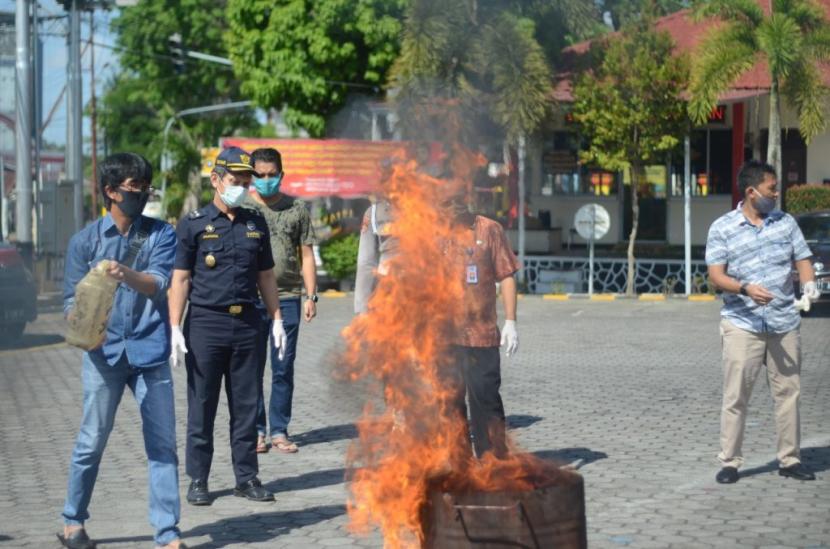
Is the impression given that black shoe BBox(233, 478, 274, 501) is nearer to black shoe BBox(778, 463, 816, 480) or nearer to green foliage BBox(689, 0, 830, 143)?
black shoe BBox(778, 463, 816, 480)

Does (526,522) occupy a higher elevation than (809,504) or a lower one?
higher

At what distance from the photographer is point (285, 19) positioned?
3178cm

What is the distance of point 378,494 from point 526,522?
0.89 metres

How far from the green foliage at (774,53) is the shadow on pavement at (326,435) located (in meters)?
14.2

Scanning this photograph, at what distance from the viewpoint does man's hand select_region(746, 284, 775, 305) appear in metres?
7.84

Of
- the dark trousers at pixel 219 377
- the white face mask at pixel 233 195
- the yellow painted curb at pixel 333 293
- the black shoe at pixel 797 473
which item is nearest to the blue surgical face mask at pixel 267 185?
the white face mask at pixel 233 195

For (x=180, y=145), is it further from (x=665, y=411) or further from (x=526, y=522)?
(x=526, y=522)

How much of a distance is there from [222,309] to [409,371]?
181 centimetres

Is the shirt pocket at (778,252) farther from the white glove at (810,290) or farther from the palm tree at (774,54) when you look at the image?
the palm tree at (774,54)

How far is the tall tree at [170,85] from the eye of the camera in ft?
147

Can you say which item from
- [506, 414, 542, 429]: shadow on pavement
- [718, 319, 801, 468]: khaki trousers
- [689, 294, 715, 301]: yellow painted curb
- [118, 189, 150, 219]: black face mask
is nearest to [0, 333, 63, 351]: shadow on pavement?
[506, 414, 542, 429]: shadow on pavement

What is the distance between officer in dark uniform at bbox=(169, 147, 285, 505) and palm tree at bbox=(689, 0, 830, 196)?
1648 centimetres

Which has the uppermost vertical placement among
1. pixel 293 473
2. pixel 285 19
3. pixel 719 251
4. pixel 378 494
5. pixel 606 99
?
pixel 285 19

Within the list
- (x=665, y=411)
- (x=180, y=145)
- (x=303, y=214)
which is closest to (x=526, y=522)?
(x=303, y=214)
